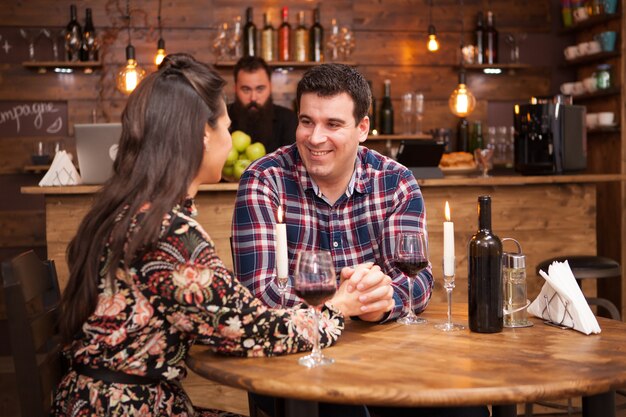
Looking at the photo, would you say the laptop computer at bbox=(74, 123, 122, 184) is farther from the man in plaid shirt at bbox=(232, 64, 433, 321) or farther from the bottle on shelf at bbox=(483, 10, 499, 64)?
the bottle on shelf at bbox=(483, 10, 499, 64)

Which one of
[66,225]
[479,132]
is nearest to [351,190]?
[66,225]

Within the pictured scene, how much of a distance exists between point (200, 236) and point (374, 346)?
45 cm

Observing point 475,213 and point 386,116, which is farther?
point 386,116

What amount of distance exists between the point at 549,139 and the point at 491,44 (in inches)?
85.3

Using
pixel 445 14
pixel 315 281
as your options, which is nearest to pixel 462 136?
pixel 445 14

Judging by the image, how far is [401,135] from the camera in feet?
20.3

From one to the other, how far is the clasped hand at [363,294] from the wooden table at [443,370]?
59mm

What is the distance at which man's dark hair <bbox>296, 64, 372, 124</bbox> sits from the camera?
239cm

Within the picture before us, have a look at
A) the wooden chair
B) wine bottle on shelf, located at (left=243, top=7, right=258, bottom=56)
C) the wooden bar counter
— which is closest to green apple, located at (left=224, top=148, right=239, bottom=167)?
the wooden bar counter

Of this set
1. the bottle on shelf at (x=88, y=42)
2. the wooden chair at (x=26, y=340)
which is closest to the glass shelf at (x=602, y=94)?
the bottle on shelf at (x=88, y=42)

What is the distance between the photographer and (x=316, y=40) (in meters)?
6.11

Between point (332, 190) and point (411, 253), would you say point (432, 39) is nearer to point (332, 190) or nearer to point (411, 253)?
point (332, 190)

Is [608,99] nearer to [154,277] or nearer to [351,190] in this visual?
[351,190]

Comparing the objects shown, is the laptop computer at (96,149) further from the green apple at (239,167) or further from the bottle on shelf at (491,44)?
the bottle on shelf at (491,44)
